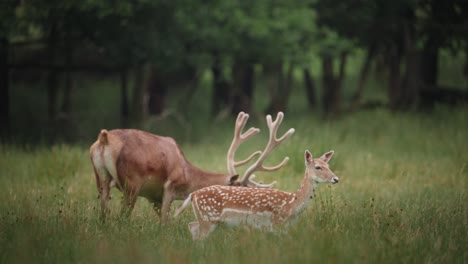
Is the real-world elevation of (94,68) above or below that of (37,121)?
above

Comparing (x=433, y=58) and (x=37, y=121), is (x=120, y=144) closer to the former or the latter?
(x=37, y=121)

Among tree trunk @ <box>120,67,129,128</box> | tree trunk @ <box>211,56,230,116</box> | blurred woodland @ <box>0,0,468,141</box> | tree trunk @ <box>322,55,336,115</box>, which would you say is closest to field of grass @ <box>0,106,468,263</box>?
blurred woodland @ <box>0,0,468,141</box>

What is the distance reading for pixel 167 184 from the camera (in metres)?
7.24

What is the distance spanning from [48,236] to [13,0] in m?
9.32

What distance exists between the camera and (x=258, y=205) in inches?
236

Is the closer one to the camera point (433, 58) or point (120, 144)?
point (120, 144)

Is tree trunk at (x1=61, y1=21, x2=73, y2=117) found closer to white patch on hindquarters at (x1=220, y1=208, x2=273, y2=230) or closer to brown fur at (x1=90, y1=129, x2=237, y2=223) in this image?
brown fur at (x1=90, y1=129, x2=237, y2=223)

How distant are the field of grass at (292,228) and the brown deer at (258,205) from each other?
116mm

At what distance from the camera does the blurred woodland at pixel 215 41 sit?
14.9 metres

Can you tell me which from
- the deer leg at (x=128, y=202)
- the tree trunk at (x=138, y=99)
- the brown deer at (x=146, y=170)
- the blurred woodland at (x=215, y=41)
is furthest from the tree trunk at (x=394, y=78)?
the deer leg at (x=128, y=202)

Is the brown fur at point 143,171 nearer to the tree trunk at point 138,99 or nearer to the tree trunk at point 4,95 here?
the tree trunk at point 138,99

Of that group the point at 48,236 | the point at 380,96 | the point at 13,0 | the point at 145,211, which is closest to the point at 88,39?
the point at 13,0

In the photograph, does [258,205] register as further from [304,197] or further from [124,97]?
[124,97]

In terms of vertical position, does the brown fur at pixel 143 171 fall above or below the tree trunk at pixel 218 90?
above
